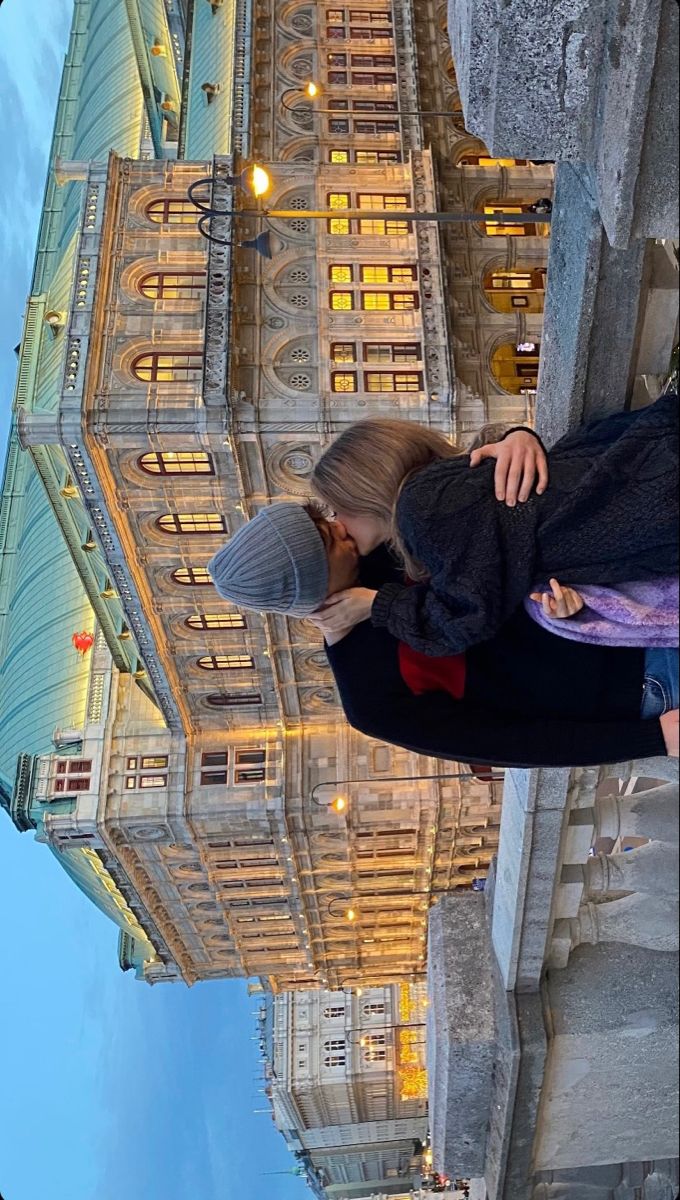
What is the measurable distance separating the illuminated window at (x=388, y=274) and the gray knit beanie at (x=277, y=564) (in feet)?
71.2

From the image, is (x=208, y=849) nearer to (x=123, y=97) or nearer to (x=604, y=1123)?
(x=604, y=1123)

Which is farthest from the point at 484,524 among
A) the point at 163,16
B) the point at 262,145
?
the point at 163,16

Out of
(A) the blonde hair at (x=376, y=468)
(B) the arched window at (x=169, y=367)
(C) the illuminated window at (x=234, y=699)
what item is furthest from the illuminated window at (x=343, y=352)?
(A) the blonde hair at (x=376, y=468)

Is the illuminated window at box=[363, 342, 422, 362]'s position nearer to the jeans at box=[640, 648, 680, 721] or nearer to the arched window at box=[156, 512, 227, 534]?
the arched window at box=[156, 512, 227, 534]

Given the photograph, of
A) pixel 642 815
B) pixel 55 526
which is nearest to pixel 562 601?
pixel 642 815

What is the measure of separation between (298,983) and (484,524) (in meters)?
47.8

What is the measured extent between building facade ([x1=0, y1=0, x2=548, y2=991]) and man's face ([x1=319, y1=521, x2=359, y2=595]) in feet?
59.0

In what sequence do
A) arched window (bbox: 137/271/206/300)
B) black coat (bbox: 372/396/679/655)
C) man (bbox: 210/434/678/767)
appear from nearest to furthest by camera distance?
black coat (bbox: 372/396/679/655), man (bbox: 210/434/678/767), arched window (bbox: 137/271/206/300)

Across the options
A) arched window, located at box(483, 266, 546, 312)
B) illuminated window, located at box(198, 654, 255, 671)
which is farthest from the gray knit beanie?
arched window, located at box(483, 266, 546, 312)

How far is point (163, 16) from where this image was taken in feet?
165

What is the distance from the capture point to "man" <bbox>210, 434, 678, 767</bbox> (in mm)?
4961

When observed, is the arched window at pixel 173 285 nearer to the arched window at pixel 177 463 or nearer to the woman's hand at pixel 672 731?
the arched window at pixel 177 463

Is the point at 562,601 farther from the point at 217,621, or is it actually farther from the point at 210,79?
the point at 210,79

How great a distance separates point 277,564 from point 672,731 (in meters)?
2.24
